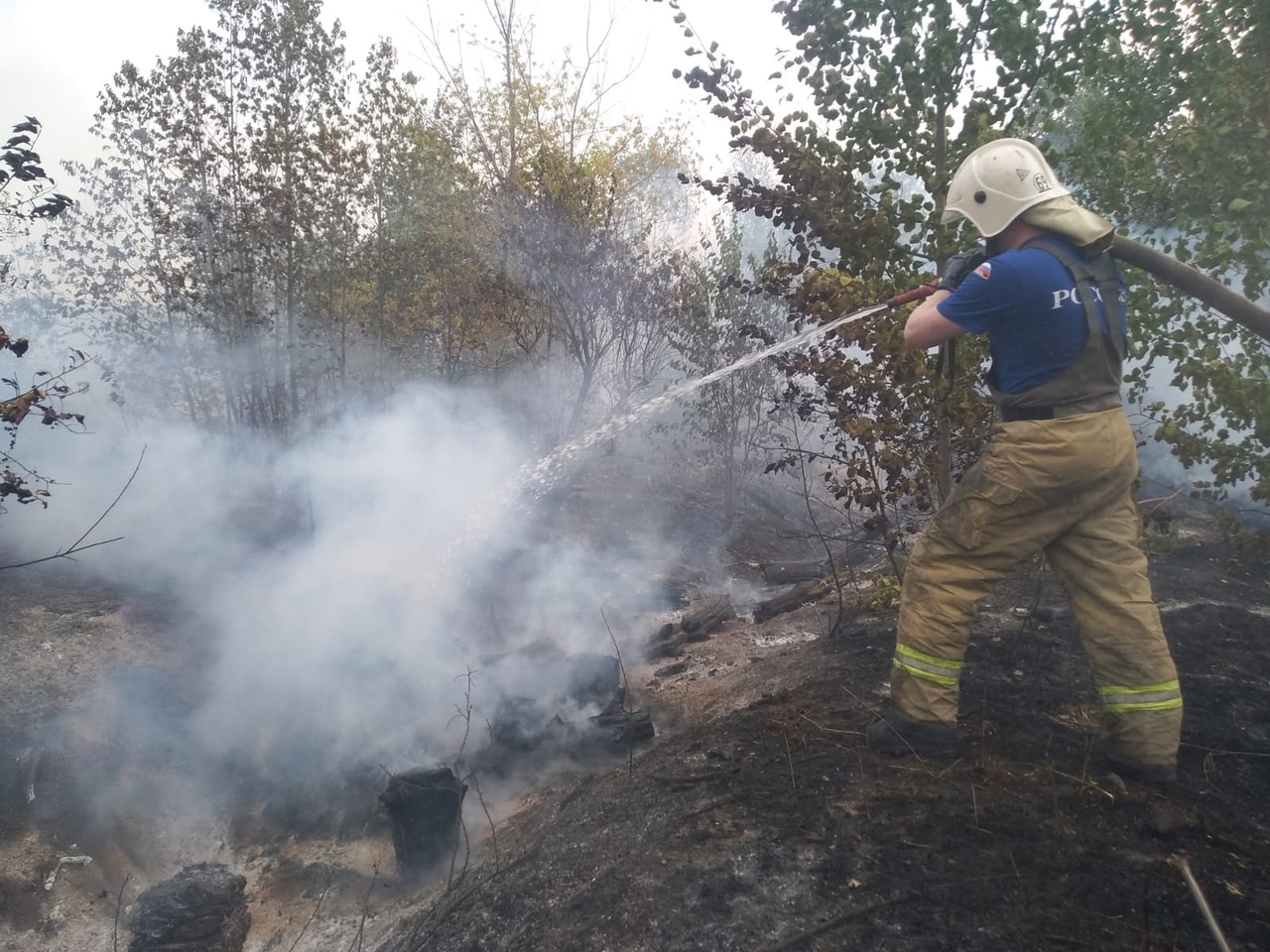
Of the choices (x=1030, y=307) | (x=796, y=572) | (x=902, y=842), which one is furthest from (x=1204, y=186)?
(x=796, y=572)

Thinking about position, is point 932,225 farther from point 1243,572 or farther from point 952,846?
point 1243,572

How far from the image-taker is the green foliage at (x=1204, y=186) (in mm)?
4836

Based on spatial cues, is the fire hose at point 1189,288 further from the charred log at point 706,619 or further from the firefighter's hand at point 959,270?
the charred log at point 706,619

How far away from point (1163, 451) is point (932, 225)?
38.3 feet

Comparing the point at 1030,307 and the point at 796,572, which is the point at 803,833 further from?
the point at 796,572

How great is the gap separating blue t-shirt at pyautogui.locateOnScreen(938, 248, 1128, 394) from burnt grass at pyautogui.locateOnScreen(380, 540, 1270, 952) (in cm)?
143

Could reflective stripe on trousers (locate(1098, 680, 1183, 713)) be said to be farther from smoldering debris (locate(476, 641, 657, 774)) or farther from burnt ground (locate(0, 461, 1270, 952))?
smoldering debris (locate(476, 641, 657, 774))

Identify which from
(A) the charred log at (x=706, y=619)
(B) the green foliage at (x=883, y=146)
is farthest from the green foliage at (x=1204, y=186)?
(A) the charred log at (x=706, y=619)

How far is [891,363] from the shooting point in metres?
4.23

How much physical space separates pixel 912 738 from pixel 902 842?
1.63ft

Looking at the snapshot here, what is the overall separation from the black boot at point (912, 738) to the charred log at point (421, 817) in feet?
8.46

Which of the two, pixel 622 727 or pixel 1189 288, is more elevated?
pixel 1189 288

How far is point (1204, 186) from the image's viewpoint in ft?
17.5

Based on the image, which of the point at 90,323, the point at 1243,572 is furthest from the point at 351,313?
the point at 1243,572
